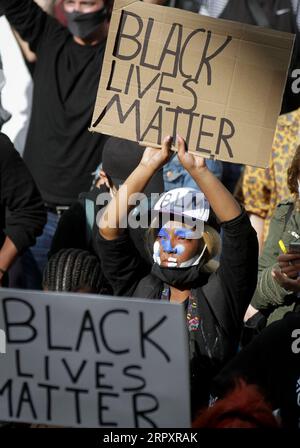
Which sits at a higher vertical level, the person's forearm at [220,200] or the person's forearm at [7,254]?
the person's forearm at [220,200]

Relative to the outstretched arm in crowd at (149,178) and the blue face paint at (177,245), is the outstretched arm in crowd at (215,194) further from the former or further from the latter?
the blue face paint at (177,245)

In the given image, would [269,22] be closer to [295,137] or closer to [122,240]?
[295,137]

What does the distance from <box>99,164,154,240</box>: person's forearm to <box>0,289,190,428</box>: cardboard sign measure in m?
0.83

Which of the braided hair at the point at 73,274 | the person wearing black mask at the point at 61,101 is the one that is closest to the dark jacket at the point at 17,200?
the braided hair at the point at 73,274

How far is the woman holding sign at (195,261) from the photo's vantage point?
12.7 ft

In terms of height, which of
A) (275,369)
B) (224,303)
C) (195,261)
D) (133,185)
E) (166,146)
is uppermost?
(166,146)

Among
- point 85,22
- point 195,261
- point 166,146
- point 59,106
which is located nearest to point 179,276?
point 195,261

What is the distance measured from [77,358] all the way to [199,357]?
2.50 feet

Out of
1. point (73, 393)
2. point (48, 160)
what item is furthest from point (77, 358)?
point (48, 160)

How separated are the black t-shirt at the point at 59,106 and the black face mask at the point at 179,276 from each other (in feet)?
6.04

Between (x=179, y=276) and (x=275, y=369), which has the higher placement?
(x=179, y=276)

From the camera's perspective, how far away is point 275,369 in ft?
11.9

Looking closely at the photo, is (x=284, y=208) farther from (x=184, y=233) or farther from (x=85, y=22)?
(x=85, y=22)

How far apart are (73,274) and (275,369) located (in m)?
1.09
